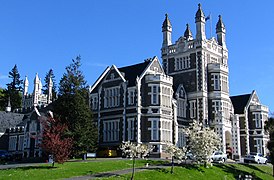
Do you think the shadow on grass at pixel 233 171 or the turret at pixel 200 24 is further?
the turret at pixel 200 24

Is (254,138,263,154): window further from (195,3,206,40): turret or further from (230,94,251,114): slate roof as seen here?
(195,3,206,40): turret

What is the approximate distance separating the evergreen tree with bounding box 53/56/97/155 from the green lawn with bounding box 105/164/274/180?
442 inches

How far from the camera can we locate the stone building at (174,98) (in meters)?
Result: 50.2

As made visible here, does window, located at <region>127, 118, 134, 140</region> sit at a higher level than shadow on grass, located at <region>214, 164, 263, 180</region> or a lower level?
higher

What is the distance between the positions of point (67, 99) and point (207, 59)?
1001 inches

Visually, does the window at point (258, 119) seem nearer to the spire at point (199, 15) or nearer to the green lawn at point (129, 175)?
the green lawn at point (129, 175)

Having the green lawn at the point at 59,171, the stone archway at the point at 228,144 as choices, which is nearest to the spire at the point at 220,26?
the stone archway at the point at 228,144

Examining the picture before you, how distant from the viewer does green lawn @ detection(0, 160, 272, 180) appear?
30.0 metres

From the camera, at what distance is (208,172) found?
1517 inches

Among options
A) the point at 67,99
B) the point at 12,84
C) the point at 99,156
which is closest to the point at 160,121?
the point at 99,156

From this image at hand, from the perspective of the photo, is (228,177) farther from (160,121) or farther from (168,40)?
(168,40)

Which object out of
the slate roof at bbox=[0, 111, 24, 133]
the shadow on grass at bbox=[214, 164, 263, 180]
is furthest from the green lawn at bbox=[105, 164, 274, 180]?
the slate roof at bbox=[0, 111, 24, 133]

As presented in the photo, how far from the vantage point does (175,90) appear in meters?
58.3

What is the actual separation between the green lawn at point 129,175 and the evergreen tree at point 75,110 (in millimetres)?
4900
